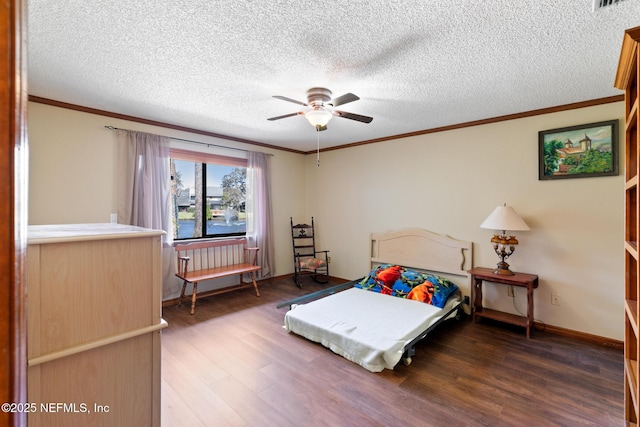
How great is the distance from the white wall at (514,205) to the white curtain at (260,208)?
141 cm

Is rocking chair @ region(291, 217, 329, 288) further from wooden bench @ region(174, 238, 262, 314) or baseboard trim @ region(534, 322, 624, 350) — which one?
baseboard trim @ region(534, 322, 624, 350)

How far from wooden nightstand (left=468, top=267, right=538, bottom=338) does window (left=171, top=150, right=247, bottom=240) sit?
11.4ft

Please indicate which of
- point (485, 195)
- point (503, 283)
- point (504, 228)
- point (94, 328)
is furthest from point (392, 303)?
point (94, 328)

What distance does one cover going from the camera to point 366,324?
2773mm

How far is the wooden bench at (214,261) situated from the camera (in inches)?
145

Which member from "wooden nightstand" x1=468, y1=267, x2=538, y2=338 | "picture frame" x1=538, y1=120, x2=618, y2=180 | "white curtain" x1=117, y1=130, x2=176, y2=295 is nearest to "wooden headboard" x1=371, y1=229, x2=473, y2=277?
"wooden nightstand" x1=468, y1=267, x2=538, y2=338

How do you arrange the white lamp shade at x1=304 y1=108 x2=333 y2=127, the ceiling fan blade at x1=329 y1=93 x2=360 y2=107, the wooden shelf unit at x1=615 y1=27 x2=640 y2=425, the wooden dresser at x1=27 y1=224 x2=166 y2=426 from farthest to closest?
the white lamp shade at x1=304 y1=108 x2=333 y2=127 → the ceiling fan blade at x1=329 y1=93 x2=360 y2=107 → the wooden shelf unit at x1=615 y1=27 x2=640 y2=425 → the wooden dresser at x1=27 y1=224 x2=166 y2=426

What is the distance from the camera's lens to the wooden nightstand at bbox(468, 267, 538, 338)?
2914 mm

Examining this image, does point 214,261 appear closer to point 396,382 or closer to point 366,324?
→ point 366,324

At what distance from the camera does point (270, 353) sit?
2.60m

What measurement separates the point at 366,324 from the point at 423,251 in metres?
1.64

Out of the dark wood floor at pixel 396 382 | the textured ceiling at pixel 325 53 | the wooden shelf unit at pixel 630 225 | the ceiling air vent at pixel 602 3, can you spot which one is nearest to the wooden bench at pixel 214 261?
the dark wood floor at pixel 396 382

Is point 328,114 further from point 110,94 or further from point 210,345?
point 210,345

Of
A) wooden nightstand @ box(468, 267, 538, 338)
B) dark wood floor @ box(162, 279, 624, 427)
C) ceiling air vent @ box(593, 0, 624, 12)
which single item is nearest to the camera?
ceiling air vent @ box(593, 0, 624, 12)
